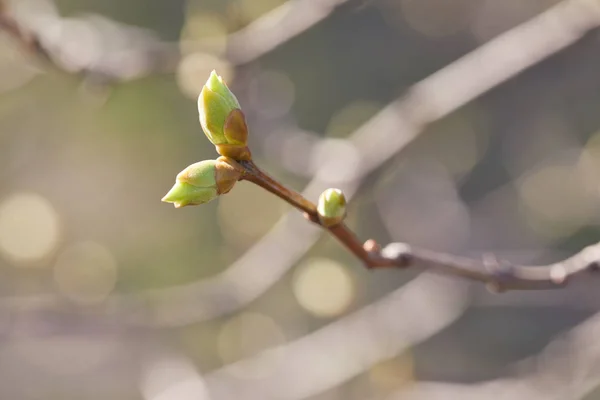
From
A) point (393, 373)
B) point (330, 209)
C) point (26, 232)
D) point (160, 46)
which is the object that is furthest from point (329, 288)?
point (26, 232)

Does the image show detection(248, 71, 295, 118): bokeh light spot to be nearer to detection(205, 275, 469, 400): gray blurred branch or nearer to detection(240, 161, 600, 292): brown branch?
detection(205, 275, 469, 400): gray blurred branch

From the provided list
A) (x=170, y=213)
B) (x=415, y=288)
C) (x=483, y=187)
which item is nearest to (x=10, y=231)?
(x=170, y=213)

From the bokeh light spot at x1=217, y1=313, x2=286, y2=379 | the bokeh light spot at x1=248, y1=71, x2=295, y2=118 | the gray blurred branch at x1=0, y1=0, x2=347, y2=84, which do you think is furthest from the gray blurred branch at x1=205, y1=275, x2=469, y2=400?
the gray blurred branch at x1=0, y1=0, x2=347, y2=84

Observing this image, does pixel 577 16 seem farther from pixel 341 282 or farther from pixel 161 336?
pixel 161 336

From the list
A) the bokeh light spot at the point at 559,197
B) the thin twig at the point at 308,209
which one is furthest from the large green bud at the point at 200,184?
the bokeh light spot at the point at 559,197

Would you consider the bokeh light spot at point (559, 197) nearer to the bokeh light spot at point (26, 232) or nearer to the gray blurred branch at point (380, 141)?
the gray blurred branch at point (380, 141)
